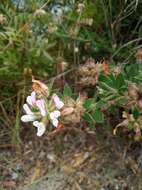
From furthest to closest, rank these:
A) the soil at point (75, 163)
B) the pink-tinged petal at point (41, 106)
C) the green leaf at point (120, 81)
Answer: the soil at point (75, 163)
the green leaf at point (120, 81)
the pink-tinged petal at point (41, 106)

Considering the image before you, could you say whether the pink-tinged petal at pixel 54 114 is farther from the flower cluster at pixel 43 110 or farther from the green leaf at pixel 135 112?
the green leaf at pixel 135 112

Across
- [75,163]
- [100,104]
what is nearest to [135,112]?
[100,104]

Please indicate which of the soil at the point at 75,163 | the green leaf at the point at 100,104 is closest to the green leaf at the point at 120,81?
the green leaf at the point at 100,104

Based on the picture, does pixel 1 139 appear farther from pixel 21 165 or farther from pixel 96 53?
pixel 96 53

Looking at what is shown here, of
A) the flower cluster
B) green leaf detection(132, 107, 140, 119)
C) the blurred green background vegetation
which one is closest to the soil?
the blurred green background vegetation

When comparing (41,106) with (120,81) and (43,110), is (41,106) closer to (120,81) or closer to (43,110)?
(43,110)
